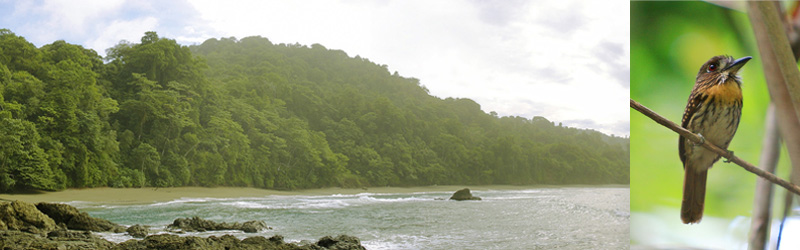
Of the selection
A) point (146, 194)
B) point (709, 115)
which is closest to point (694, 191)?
point (709, 115)

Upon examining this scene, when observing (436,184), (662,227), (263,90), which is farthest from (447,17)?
(662,227)

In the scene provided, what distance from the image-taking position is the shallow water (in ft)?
31.2

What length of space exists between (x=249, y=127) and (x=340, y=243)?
43.5 ft

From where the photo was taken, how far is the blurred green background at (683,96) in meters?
1.07

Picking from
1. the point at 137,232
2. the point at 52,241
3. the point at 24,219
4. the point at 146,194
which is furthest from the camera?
the point at 146,194

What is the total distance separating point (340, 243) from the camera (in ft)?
20.9

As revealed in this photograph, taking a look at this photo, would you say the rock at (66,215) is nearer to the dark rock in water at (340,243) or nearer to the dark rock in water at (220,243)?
the dark rock in water at (220,243)

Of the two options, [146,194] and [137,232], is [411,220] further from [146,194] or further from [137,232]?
[146,194]

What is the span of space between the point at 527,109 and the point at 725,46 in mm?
33113

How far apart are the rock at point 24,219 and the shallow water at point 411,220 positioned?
0.92m

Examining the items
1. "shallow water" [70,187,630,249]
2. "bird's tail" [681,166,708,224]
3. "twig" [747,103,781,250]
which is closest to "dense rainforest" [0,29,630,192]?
"shallow water" [70,187,630,249]

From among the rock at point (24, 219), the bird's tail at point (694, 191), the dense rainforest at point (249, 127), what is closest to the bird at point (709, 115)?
the bird's tail at point (694, 191)

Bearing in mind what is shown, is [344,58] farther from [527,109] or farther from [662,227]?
[662,227]

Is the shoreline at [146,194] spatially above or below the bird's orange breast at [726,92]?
below
